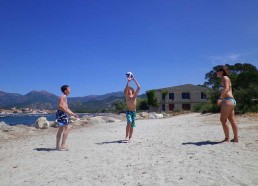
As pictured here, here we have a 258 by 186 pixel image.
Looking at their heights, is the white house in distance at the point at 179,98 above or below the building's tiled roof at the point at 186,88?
below

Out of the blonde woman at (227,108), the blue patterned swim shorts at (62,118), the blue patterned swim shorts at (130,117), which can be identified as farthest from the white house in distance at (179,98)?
the blonde woman at (227,108)

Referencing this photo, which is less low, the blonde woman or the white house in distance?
the white house in distance

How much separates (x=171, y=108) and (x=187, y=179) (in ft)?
174

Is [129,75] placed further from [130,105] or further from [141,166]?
[141,166]

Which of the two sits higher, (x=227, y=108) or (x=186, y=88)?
(x=186, y=88)

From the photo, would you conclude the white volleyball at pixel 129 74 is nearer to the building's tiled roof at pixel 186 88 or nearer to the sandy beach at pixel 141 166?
the sandy beach at pixel 141 166

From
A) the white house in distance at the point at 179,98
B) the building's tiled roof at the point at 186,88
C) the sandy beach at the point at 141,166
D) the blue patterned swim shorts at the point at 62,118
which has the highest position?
the building's tiled roof at the point at 186,88

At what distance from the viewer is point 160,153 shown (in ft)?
20.4

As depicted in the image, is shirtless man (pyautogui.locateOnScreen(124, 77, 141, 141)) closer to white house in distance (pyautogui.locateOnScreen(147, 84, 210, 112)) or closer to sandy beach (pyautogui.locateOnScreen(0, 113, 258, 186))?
sandy beach (pyautogui.locateOnScreen(0, 113, 258, 186))

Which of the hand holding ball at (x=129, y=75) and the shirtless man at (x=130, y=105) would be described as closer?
the shirtless man at (x=130, y=105)

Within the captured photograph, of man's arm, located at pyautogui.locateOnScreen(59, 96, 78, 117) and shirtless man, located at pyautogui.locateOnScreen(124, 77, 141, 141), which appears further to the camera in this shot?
shirtless man, located at pyautogui.locateOnScreen(124, 77, 141, 141)

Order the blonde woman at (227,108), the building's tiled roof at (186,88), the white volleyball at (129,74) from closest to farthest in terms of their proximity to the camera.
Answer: the blonde woman at (227,108)
the white volleyball at (129,74)
the building's tiled roof at (186,88)

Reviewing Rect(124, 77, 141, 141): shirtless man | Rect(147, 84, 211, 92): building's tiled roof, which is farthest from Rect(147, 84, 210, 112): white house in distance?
Rect(124, 77, 141, 141): shirtless man

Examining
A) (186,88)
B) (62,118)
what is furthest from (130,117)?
(186,88)
